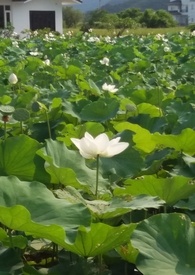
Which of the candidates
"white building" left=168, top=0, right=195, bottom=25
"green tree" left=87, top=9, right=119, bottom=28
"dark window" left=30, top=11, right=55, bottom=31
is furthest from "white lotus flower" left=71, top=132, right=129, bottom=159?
"white building" left=168, top=0, right=195, bottom=25

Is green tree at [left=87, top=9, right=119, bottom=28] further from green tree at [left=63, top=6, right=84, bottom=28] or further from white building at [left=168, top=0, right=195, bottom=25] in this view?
white building at [left=168, top=0, right=195, bottom=25]

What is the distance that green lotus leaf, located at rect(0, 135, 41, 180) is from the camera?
4.40ft

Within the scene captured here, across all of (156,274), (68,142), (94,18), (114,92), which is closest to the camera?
(156,274)

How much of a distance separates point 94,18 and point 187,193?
33.7 meters

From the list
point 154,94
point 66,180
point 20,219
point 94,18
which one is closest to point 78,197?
point 66,180

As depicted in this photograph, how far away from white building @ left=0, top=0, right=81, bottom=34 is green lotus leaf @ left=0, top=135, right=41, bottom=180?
2512 cm

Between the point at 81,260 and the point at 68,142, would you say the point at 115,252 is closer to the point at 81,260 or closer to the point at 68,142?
Result: the point at 81,260

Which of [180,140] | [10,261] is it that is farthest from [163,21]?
[10,261]

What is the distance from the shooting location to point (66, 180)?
1.28 meters

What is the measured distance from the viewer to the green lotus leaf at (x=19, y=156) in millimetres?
1342

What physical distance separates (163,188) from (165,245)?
24cm

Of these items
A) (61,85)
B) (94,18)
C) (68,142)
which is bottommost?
(94,18)

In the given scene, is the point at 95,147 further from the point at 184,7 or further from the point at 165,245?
the point at 184,7

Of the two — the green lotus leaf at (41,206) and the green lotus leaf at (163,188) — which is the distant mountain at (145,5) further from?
the green lotus leaf at (41,206)
